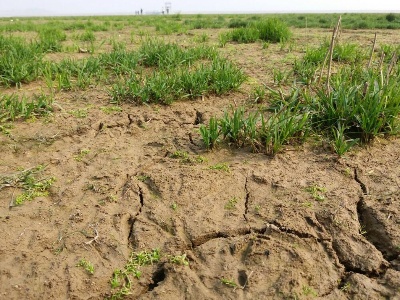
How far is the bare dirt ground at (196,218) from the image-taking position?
1702 mm

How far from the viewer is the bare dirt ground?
1702 mm

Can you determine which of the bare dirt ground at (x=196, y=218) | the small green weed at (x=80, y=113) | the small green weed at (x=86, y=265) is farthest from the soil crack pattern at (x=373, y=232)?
the small green weed at (x=80, y=113)

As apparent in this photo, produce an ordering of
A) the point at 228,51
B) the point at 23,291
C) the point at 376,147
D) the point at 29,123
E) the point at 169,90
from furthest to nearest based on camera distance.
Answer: the point at 228,51, the point at 169,90, the point at 29,123, the point at 376,147, the point at 23,291

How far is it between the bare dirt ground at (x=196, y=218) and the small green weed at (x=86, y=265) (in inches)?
0.8

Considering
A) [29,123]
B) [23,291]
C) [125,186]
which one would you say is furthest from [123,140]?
[23,291]

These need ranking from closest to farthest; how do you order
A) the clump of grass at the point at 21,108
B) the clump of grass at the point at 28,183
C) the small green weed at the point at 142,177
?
the clump of grass at the point at 28,183, the small green weed at the point at 142,177, the clump of grass at the point at 21,108

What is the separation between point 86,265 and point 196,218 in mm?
608

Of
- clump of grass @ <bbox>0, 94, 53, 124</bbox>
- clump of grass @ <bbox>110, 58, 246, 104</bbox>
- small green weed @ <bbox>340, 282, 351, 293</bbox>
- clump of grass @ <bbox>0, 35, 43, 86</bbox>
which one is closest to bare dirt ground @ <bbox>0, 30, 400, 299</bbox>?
small green weed @ <bbox>340, 282, 351, 293</bbox>

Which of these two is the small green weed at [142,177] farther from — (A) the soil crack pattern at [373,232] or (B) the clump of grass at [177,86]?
(A) the soil crack pattern at [373,232]

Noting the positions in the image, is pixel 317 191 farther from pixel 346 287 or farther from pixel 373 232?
pixel 346 287

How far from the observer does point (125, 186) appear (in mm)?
2334

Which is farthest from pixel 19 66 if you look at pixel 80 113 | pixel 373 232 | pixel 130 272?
pixel 373 232

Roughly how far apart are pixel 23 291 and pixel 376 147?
235 cm

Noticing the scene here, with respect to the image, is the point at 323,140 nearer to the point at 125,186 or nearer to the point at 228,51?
the point at 125,186
